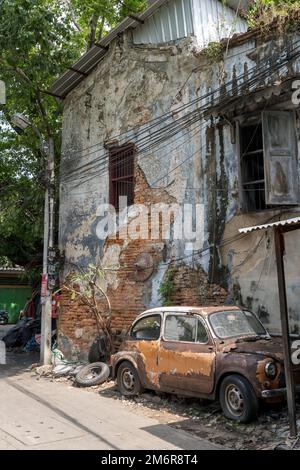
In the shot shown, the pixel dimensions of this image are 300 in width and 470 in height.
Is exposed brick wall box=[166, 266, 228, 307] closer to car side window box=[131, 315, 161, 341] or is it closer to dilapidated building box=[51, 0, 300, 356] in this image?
dilapidated building box=[51, 0, 300, 356]

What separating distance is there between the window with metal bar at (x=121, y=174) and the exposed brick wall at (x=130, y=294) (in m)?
0.37

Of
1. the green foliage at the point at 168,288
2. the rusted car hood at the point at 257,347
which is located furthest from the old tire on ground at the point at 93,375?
the rusted car hood at the point at 257,347

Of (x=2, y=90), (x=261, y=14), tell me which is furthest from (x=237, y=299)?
(x=2, y=90)

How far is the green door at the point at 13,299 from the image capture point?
31.6 meters

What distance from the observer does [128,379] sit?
30.6 ft

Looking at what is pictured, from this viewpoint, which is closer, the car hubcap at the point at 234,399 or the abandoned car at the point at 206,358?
the abandoned car at the point at 206,358

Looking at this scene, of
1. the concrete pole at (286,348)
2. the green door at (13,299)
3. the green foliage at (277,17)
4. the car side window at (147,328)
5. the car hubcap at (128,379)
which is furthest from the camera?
the green door at (13,299)

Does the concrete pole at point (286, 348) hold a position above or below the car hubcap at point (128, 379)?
above

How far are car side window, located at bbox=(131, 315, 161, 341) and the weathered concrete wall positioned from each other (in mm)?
1494

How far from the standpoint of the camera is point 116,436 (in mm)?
6867

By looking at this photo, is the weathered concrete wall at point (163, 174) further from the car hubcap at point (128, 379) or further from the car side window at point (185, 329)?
the car hubcap at point (128, 379)

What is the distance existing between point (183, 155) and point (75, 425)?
6.08 metres

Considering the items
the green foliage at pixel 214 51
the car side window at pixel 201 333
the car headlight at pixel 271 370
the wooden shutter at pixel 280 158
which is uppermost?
the green foliage at pixel 214 51

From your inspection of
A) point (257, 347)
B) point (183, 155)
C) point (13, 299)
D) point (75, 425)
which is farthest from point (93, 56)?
point (13, 299)
